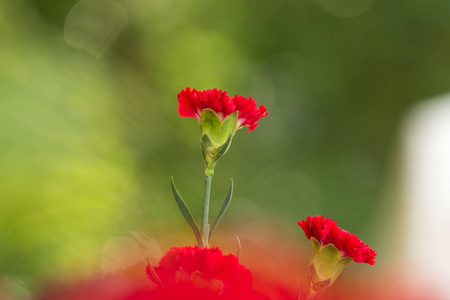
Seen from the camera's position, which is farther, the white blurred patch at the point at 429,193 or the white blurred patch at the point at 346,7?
the white blurred patch at the point at 346,7

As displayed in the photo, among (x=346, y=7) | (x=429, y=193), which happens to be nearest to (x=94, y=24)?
(x=346, y=7)

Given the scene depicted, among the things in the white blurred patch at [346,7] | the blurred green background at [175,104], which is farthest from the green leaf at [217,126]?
the white blurred patch at [346,7]

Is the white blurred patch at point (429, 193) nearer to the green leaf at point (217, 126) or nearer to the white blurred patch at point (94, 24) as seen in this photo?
the white blurred patch at point (94, 24)

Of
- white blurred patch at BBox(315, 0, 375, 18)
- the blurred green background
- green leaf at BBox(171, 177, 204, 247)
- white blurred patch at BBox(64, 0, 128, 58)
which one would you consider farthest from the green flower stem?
Result: white blurred patch at BBox(315, 0, 375, 18)

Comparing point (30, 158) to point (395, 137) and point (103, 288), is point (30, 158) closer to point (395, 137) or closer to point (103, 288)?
point (103, 288)

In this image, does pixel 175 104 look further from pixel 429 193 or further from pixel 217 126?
pixel 217 126
